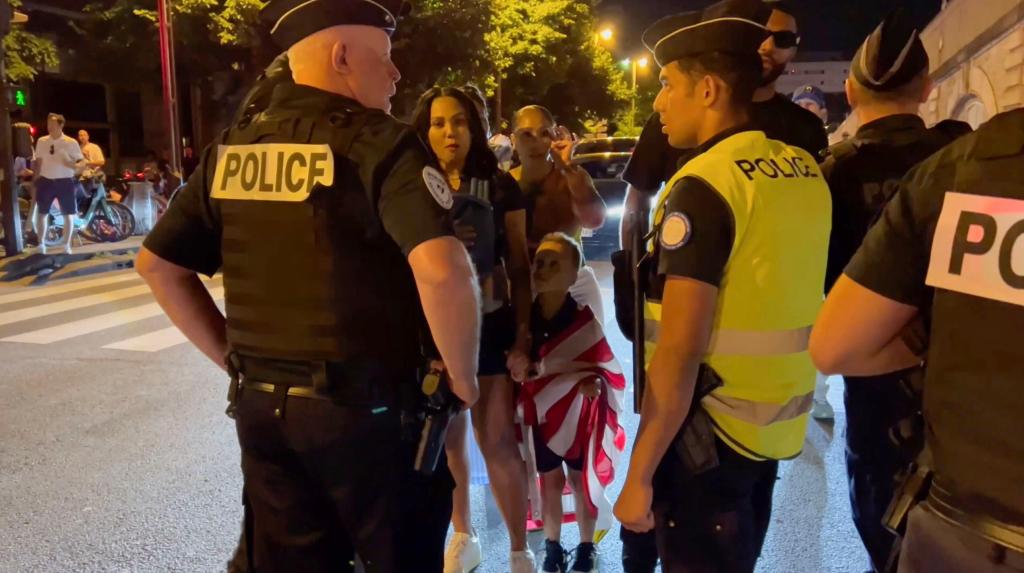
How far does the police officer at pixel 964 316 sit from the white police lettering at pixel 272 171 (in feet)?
3.67

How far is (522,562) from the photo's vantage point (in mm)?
3012

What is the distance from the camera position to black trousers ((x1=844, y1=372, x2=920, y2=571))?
7.34ft

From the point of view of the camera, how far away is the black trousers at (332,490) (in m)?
1.88

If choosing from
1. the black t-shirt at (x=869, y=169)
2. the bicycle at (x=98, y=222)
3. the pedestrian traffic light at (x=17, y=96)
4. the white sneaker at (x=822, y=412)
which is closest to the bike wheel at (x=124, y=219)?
the bicycle at (x=98, y=222)

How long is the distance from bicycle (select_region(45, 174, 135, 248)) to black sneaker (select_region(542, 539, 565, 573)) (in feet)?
39.8

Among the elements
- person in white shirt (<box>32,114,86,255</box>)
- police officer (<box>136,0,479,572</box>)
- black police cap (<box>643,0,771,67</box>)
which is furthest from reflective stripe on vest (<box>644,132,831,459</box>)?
person in white shirt (<box>32,114,86,255</box>)

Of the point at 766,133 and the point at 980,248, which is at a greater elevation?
the point at 766,133

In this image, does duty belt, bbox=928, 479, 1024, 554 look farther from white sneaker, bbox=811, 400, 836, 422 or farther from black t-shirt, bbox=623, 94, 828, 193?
white sneaker, bbox=811, 400, 836, 422

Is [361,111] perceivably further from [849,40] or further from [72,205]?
[849,40]

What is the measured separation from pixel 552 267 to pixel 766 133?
938 millimetres

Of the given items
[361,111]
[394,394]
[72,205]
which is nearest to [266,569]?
[394,394]

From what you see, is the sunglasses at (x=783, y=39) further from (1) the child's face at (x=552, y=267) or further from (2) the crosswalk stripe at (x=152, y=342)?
(2) the crosswalk stripe at (x=152, y=342)

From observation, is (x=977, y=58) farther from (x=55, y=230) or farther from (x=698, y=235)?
(x=55, y=230)

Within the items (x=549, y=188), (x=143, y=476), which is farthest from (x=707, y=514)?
(x=143, y=476)
